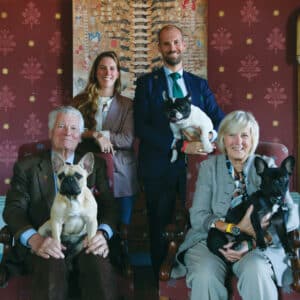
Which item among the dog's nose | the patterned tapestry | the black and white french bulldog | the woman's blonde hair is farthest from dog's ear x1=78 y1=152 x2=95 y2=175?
the patterned tapestry

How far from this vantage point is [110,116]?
2834 millimetres

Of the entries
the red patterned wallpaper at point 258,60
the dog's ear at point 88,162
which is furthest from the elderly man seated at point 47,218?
the red patterned wallpaper at point 258,60

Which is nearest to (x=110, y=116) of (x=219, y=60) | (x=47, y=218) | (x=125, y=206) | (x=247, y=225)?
(x=125, y=206)

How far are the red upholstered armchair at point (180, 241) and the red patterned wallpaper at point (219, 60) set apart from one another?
110 centimetres

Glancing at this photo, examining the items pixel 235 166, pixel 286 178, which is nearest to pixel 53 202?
pixel 235 166

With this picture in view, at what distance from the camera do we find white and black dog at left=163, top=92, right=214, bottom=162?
8.86 feet

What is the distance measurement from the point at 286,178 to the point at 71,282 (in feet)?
3.46

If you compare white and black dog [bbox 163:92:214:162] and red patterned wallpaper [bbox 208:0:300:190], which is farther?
red patterned wallpaper [bbox 208:0:300:190]

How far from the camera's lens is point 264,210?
2.14 m

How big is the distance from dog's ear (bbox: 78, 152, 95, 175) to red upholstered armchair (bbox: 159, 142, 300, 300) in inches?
19.1

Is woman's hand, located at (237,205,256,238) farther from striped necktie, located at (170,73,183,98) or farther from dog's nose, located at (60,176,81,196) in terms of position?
striped necktie, located at (170,73,183,98)

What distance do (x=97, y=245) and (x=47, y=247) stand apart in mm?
222

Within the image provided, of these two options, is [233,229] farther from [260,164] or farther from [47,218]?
[47,218]

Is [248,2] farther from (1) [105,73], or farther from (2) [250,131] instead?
(2) [250,131]
